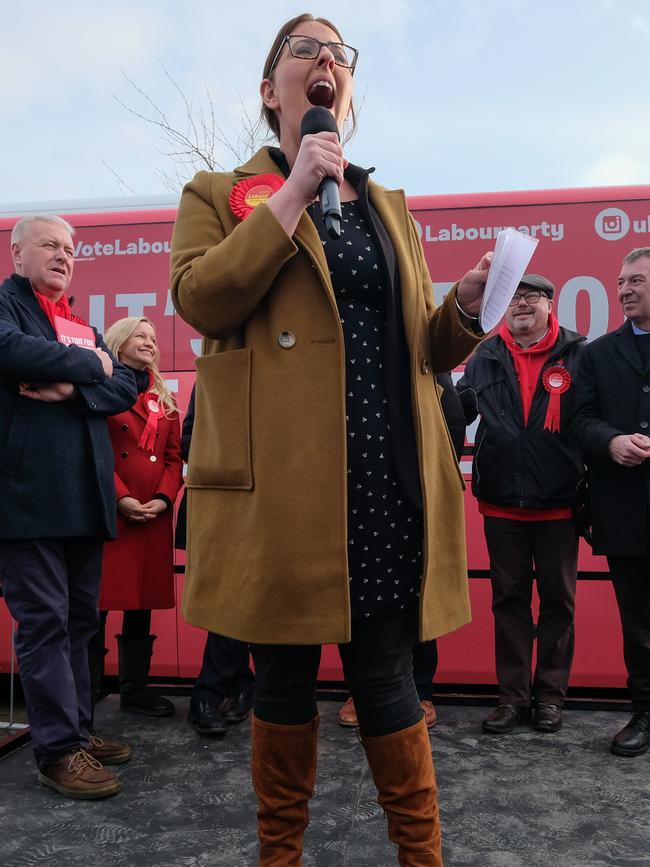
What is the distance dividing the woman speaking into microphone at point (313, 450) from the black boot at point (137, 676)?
2.14m

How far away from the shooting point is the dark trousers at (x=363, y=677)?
1.54m

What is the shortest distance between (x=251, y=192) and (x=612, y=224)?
2.54 m

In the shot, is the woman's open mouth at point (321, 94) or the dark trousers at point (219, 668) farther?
the dark trousers at point (219, 668)

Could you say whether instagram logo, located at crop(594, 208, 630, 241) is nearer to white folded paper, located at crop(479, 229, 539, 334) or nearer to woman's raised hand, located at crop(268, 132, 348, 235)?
white folded paper, located at crop(479, 229, 539, 334)

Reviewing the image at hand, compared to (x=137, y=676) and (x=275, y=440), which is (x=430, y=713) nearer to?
(x=137, y=676)

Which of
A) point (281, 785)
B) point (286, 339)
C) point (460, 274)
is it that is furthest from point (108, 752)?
point (460, 274)

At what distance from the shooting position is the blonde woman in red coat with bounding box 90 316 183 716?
341 cm

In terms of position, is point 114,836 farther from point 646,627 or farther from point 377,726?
point 646,627

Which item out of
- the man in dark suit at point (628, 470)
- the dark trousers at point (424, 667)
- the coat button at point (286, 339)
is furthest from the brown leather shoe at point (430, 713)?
the coat button at point (286, 339)

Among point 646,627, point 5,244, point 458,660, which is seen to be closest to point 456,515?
point 646,627

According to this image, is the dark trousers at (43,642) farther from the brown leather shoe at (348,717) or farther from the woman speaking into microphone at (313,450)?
the woman speaking into microphone at (313,450)

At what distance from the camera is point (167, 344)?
385cm

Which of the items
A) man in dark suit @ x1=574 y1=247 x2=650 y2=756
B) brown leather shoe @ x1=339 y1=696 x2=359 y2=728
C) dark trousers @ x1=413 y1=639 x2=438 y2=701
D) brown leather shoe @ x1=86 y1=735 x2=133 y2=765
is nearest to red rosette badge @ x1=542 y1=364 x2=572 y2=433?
man in dark suit @ x1=574 y1=247 x2=650 y2=756

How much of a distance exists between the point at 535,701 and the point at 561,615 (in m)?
0.39
